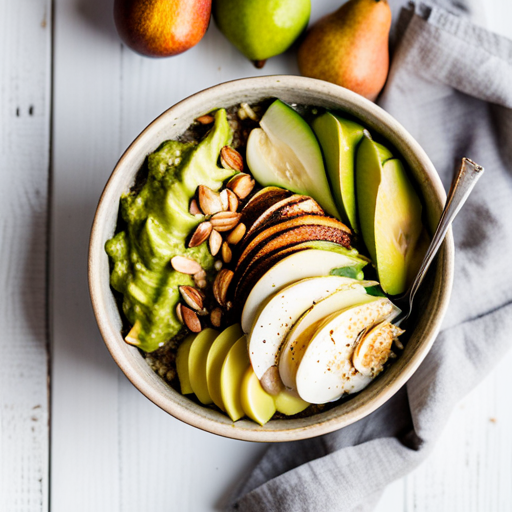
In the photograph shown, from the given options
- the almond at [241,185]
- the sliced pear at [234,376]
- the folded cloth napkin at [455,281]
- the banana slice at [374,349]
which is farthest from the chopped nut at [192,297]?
the folded cloth napkin at [455,281]

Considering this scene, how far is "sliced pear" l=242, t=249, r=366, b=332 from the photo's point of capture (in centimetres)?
102

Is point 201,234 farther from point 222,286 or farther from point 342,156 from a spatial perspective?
point 342,156

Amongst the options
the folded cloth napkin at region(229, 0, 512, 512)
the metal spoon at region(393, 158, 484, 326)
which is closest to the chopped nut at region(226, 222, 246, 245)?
the metal spoon at region(393, 158, 484, 326)

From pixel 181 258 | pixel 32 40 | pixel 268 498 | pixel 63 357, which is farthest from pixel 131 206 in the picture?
pixel 268 498

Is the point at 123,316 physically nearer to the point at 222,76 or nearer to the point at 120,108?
the point at 120,108

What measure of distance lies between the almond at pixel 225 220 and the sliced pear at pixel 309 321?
0.77 ft

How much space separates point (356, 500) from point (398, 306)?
0.45 metres

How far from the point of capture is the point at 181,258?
41.7 inches

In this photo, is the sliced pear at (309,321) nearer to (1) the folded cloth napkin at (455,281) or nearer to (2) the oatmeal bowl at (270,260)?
(2) the oatmeal bowl at (270,260)

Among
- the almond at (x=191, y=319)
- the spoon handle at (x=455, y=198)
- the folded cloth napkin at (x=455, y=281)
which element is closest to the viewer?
the spoon handle at (x=455, y=198)

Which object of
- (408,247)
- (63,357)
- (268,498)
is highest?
(408,247)

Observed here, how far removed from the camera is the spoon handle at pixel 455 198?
0.97 m

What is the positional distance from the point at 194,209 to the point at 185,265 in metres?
0.11

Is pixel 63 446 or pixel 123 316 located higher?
pixel 123 316
